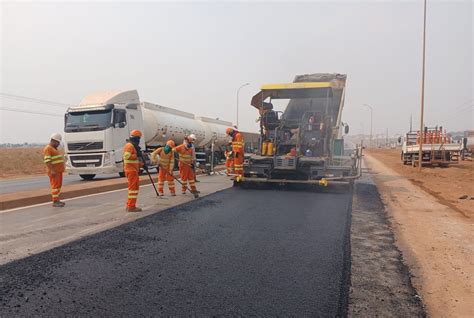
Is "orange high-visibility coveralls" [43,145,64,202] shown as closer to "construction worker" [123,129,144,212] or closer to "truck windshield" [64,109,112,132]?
"construction worker" [123,129,144,212]

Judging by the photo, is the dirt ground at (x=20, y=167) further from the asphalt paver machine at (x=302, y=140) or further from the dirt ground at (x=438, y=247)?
the dirt ground at (x=438, y=247)

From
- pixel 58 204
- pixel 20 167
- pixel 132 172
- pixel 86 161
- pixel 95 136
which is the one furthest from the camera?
pixel 20 167

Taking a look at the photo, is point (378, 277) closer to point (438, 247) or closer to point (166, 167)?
point (438, 247)

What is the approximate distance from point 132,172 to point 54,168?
183 centimetres

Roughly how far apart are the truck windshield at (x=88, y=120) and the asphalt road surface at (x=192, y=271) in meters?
7.80

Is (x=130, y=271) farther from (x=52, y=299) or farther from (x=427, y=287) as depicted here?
(x=427, y=287)

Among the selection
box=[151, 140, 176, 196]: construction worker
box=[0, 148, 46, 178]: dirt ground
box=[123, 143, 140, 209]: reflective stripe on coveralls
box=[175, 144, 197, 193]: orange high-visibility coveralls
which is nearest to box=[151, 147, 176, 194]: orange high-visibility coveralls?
box=[151, 140, 176, 196]: construction worker

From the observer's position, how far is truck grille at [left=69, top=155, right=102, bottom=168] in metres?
13.1

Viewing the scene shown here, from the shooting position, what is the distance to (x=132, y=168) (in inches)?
289

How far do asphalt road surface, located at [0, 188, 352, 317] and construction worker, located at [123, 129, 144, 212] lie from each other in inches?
36.1

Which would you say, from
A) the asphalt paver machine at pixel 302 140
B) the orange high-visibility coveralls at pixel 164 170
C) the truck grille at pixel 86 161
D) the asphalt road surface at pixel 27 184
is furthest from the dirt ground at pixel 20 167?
the asphalt paver machine at pixel 302 140

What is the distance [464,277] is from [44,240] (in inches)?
200

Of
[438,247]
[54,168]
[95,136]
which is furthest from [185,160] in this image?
[438,247]

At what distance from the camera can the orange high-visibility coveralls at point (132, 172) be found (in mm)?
7156
